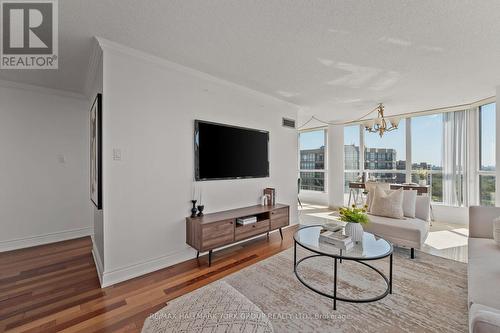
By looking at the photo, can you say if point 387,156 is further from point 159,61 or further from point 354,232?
point 159,61

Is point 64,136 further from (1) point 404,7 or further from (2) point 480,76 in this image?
(2) point 480,76

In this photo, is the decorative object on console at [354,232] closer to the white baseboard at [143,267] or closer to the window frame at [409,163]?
the white baseboard at [143,267]

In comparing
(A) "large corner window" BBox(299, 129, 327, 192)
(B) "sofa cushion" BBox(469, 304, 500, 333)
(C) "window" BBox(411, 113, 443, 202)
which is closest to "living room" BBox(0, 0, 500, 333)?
(B) "sofa cushion" BBox(469, 304, 500, 333)

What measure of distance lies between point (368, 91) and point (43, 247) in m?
5.64

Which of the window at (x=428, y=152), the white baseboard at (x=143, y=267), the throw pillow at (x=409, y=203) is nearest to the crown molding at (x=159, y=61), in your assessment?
the white baseboard at (x=143, y=267)

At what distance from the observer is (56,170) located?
11.9ft

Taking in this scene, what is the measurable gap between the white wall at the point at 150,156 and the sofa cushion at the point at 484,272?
263 centimetres

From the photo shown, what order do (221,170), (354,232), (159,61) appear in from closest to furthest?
(354,232)
(159,61)
(221,170)

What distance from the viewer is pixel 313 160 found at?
7262 millimetres

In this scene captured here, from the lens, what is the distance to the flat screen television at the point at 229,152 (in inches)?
118

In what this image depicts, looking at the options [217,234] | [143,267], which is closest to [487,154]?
[217,234]

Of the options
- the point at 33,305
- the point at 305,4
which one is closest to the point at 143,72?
the point at 305,4

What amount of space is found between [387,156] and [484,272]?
452 cm

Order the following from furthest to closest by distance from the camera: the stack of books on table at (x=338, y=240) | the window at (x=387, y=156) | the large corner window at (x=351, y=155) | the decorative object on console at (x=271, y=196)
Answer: the large corner window at (x=351, y=155) < the window at (x=387, y=156) < the decorative object on console at (x=271, y=196) < the stack of books on table at (x=338, y=240)
